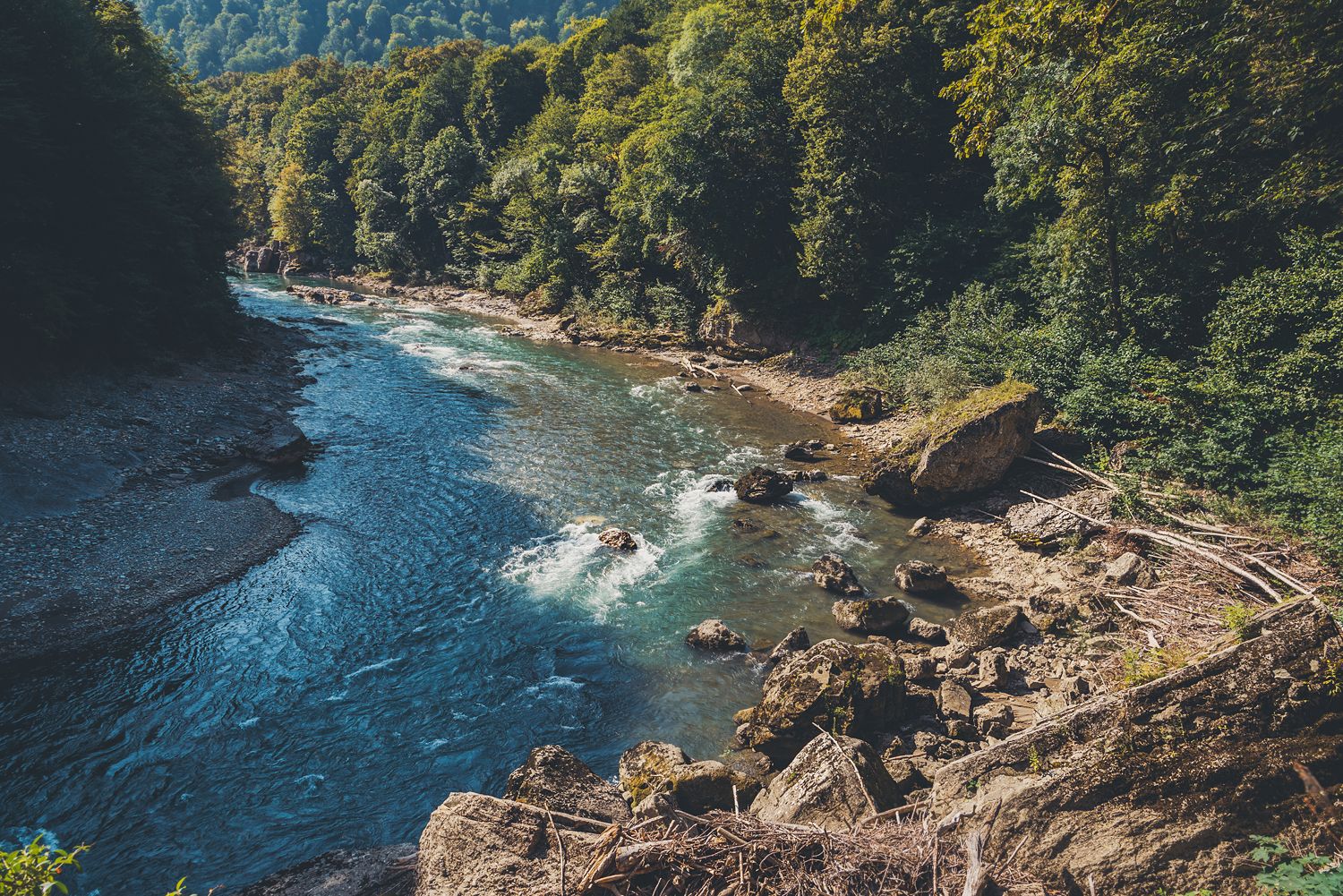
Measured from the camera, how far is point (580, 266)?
5350 cm

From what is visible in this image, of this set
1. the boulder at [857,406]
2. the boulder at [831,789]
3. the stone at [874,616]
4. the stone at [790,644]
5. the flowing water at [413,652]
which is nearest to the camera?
the boulder at [831,789]

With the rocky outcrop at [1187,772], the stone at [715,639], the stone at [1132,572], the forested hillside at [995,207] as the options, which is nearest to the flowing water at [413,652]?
the stone at [715,639]

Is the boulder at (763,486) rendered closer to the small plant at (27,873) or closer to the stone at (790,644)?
the stone at (790,644)

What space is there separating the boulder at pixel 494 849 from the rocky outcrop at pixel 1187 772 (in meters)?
4.43

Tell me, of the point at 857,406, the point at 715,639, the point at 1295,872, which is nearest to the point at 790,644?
the point at 715,639

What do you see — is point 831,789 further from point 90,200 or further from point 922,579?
point 90,200

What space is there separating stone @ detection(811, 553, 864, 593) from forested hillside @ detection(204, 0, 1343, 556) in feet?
28.3

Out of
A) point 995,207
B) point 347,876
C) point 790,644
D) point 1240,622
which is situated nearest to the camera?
point 1240,622

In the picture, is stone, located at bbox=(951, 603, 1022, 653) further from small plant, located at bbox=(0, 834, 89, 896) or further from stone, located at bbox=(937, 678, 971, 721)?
small plant, located at bbox=(0, 834, 89, 896)

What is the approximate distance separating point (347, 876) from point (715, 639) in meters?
→ 7.89

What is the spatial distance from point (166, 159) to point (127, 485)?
1808cm

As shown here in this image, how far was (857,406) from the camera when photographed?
93.5ft

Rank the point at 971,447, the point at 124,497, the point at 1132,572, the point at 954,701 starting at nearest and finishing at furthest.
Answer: the point at 954,701, the point at 1132,572, the point at 124,497, the point at 971,447

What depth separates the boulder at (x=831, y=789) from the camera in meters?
7.93
